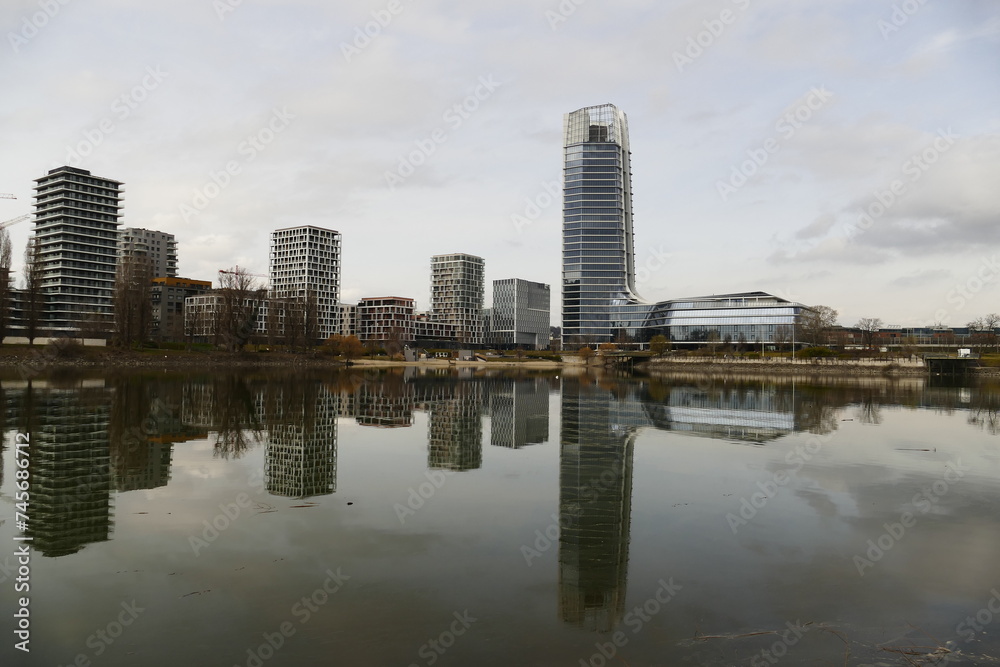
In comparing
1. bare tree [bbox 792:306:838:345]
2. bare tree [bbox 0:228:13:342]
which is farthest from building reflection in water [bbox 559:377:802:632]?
bare tree [bbox 792:306:838:345]

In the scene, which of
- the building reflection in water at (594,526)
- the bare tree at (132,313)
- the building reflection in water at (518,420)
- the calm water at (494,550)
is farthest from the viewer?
the bare tree at (132,313)

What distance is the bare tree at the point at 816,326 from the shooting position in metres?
148

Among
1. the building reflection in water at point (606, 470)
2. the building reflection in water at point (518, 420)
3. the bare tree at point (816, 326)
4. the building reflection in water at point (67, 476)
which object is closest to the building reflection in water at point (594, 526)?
the building reflection in water at point (606, 470)

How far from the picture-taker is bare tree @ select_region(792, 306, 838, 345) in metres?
148

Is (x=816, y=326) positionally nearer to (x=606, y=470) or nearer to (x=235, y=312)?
(x=235, y=312)

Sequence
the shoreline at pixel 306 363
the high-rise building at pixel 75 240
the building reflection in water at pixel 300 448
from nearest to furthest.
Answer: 1. the building reflection in water at pixel 300 448
2. the shoreline at pixel 306 363
3. the high-rise building at pixel 75 240

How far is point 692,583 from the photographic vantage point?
1054 cm

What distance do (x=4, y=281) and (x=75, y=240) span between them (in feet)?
275

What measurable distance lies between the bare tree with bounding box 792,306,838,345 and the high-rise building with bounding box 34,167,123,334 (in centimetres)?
17852

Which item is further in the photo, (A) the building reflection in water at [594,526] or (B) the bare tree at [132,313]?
(B) the bare tree at [132,313]

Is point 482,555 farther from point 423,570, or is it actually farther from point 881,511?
point 881,511

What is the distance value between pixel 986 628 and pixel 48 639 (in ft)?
42.5

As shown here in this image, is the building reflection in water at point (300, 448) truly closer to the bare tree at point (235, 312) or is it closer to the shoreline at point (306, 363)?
the shoreline at point (306, 363)

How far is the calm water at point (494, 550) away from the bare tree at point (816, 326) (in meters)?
134
